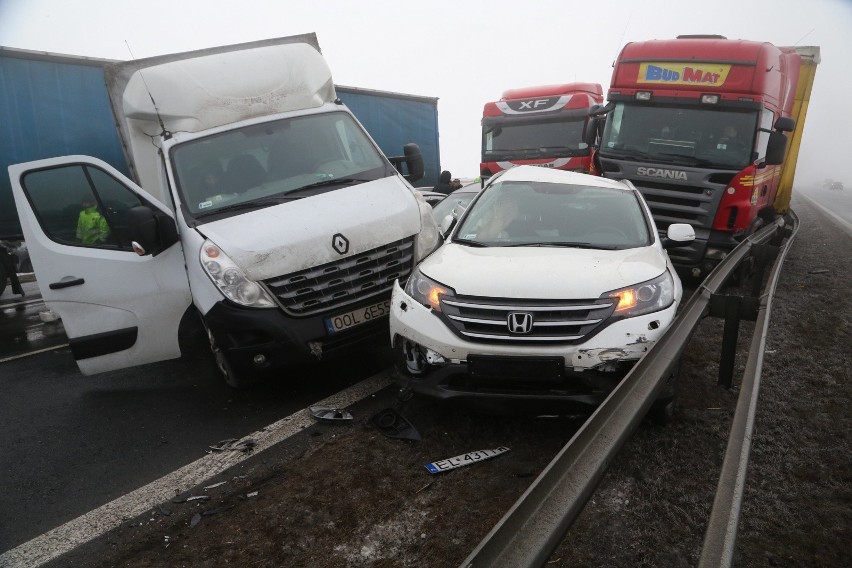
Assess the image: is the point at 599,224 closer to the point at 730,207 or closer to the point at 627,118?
the point at 730,207

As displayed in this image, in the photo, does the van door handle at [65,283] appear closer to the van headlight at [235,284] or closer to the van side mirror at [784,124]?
the van headlight at [235,284]

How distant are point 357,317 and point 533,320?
155 cm

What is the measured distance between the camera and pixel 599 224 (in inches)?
184

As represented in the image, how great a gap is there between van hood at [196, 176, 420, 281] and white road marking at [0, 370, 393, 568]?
1.08 metres

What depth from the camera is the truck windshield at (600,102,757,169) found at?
7.80 metres

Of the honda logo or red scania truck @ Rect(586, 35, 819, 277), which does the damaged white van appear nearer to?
the honda logo

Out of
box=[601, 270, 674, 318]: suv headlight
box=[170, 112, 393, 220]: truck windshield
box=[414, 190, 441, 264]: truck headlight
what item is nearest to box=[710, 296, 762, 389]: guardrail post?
box=[601, 270, 674, 318]: suv headlight

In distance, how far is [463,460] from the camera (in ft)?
11.5

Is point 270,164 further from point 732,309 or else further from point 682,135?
point 682,135

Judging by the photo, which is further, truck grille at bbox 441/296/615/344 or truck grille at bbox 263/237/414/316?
truck grille at bbox 263/237/414/316

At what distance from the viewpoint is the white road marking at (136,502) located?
2.94m

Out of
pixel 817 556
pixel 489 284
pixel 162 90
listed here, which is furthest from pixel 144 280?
pixel 817 556

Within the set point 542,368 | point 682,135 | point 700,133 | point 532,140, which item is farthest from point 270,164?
point 532,140

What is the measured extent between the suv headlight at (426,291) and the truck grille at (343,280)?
56 cm
